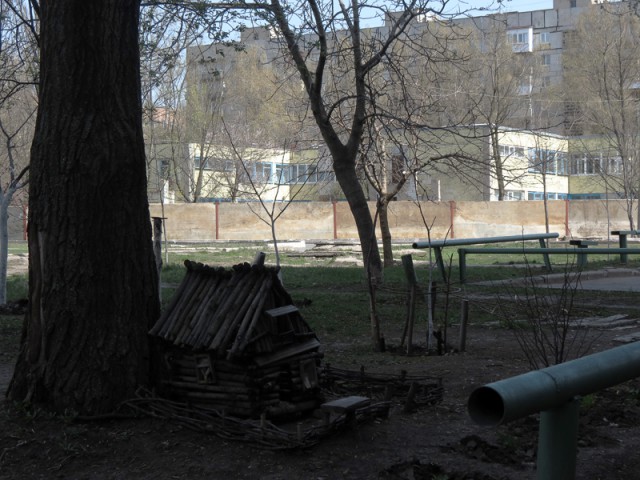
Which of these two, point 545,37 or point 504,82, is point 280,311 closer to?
point 504,82

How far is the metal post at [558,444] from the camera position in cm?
300

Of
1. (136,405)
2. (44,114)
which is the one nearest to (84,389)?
(136,405)

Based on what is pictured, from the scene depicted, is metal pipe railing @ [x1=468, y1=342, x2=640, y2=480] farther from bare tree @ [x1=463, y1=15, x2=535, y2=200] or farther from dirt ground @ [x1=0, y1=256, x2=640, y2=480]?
bare tree @ [x1=463, y1=15, x2=535, y2=200]

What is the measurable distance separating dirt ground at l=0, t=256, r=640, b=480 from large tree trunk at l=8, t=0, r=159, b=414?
30 centimetres

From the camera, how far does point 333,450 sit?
498 centimetres

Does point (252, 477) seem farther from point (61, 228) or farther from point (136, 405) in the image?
point (61, 228)

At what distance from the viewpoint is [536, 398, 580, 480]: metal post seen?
3.00 m

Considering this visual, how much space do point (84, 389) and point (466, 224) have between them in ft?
116

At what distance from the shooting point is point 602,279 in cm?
1788

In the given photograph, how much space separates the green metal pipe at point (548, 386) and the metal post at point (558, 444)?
0.11 m

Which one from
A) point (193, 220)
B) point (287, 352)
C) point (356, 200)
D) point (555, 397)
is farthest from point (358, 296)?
point (193, 220)

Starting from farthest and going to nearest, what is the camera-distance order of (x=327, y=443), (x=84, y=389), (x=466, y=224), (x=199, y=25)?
(x=466, y=224)
(x=199, y=25)
(x=84, y=389)
(x=327, y=443)

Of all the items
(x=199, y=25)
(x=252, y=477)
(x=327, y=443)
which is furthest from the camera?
(x=199, y=25)

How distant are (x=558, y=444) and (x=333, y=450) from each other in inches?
86.0
